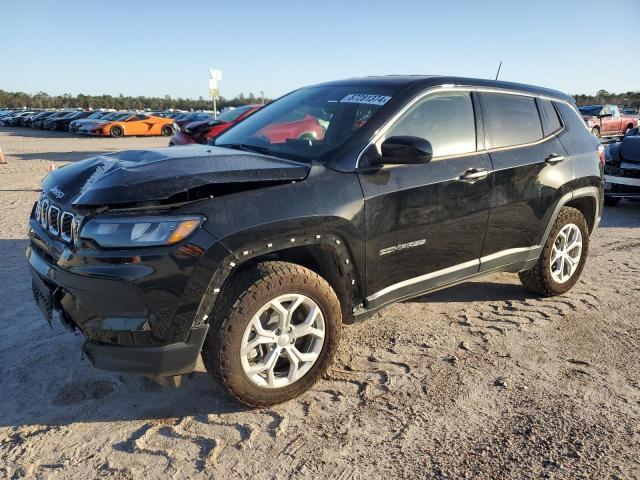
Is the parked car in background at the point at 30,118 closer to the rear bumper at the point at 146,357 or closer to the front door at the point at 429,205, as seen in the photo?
the front door at the point at 429,205

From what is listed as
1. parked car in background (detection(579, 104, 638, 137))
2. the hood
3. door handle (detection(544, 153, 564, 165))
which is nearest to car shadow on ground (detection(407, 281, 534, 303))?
door handle (detection(544, 153, 564, 165))

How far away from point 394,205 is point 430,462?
1491mm

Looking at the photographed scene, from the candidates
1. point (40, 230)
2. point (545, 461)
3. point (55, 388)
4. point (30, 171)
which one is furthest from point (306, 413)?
point (30, 171)

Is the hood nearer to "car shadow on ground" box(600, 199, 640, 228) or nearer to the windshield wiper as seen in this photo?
the windshield wiper

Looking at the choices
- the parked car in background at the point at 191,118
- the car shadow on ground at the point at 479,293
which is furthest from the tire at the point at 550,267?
the parked car in background at the point at 191,118

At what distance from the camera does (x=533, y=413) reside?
2998 mm

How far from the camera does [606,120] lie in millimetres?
24156

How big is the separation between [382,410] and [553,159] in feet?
8.62

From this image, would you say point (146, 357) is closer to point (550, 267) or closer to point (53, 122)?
point (550, 267)

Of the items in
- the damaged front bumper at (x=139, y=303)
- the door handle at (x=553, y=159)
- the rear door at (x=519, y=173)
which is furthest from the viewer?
the door handle at (x=553, y=159)

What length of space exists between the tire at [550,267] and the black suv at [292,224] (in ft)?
0.38

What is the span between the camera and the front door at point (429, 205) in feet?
10.7

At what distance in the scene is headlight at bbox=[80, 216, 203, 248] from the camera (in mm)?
2572

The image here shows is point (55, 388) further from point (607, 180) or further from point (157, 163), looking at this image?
point (607, 180)
